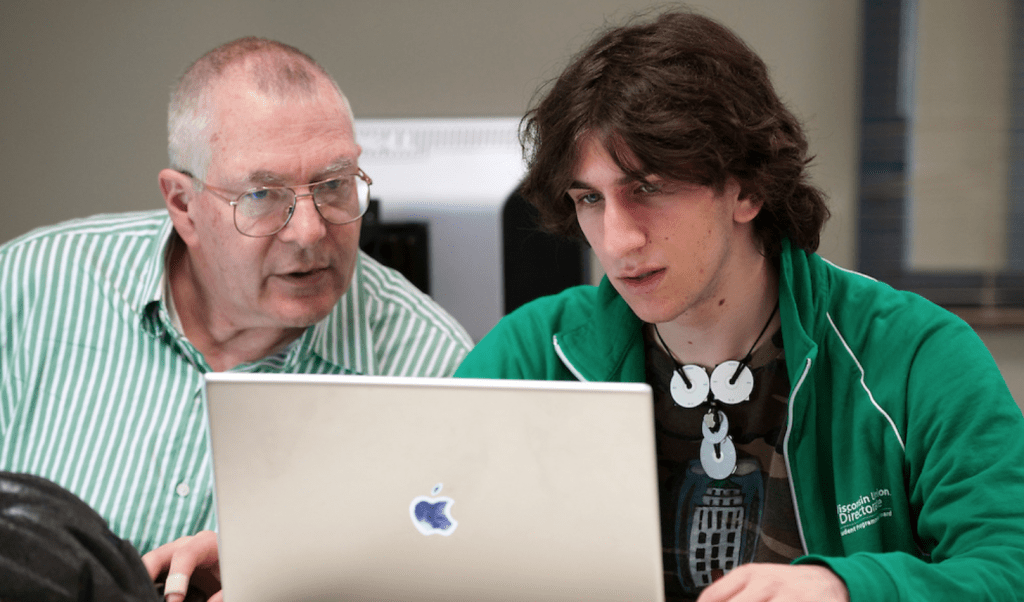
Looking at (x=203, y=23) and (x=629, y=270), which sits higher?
(x=203, y=23)

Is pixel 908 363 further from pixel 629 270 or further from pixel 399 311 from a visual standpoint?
pixel 399 311

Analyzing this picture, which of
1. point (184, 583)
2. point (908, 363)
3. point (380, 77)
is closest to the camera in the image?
point (184, 583)

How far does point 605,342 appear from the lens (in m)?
1.30

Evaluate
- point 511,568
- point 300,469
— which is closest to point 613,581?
point 511,568

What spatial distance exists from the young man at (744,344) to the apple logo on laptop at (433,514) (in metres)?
0.45

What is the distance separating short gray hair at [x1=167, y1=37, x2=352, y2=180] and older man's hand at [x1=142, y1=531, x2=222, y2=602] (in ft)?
2.10

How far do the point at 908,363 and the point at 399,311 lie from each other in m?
0.84

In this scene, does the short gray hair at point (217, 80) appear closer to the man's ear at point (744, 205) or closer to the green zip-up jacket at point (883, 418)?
the green zip-up jacket at point (883, 418)

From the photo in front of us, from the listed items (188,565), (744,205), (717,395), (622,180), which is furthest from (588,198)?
(188,565)

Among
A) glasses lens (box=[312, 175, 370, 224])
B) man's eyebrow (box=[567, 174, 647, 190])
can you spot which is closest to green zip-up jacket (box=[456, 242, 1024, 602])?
man's eyebrow (box=[567, 174, 647, 190])

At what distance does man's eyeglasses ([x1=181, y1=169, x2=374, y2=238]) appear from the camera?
4.61ft

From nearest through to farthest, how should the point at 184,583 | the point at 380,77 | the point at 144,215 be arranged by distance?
1. the point at 184,583
2. the point at 144,215
3. the point at 380,77

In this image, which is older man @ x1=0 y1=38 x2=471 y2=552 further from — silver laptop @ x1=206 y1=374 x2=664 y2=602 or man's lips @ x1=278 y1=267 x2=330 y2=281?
silver laptop @ x1=206 y1=374 x2=664 y2=602

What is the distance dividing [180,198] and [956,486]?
49.0 inches
